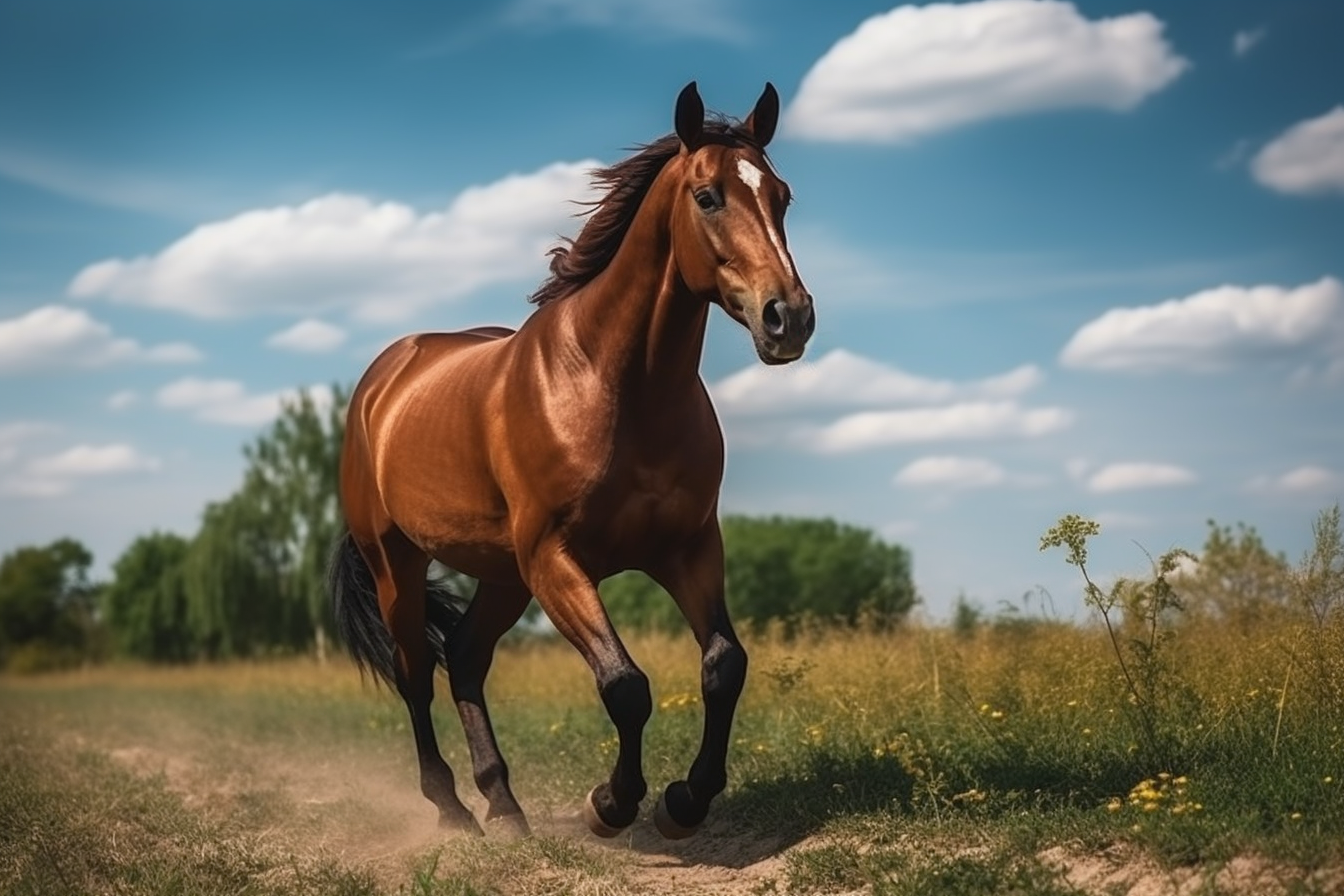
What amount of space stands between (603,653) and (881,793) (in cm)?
163

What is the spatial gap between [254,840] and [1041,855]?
4.40m

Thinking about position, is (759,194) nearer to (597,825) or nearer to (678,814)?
(678,814)

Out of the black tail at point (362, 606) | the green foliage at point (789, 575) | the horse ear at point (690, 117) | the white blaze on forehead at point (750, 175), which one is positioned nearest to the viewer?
the white blaze on forehead at point (750, 175)

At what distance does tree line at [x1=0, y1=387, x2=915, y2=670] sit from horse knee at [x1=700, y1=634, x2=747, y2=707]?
23.6m

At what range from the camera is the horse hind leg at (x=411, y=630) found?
8.93 meters

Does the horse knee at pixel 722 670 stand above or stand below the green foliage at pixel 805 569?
below

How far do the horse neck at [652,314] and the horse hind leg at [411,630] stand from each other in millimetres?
2734

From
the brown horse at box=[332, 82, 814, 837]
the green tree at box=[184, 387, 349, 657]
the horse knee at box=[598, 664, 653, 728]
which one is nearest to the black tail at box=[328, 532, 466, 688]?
the brown horse at box=[332, 82, 814, 837]

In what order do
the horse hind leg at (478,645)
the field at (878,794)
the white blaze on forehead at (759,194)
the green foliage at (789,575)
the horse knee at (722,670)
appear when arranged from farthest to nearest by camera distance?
the green foliage at (789,575)
the horse hind leg at (478,645)
the horse knee at (722,670)
the white blaze on forehead at (759,194)
the field at (878,794)

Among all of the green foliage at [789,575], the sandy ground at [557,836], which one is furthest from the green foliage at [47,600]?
the sandy ground at [557,836]

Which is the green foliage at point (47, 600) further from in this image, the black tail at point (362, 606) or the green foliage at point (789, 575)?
the black tail at point (362, 606)

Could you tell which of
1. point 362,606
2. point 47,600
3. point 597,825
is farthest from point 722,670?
point 47,600

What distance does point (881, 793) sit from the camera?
283 inches

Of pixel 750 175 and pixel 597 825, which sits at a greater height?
pixel 750 175
